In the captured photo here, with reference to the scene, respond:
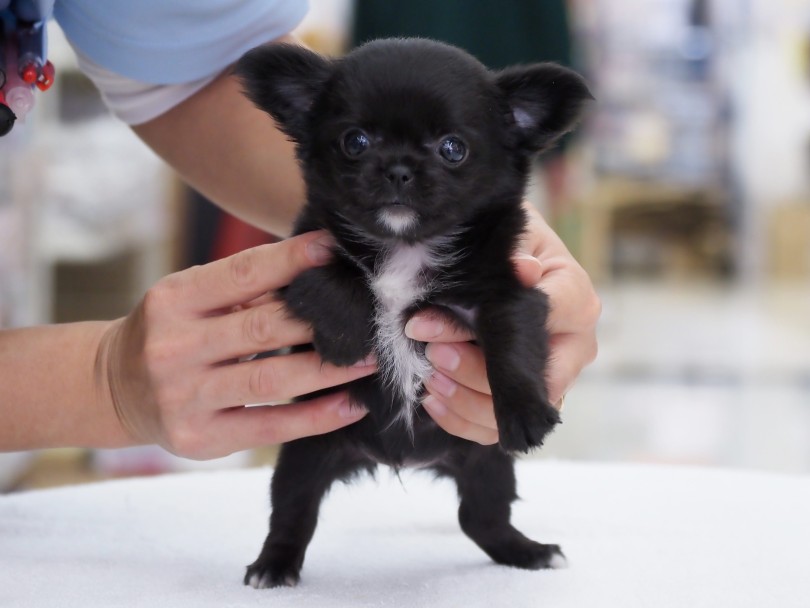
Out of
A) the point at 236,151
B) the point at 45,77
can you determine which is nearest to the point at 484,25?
the point at 236,151

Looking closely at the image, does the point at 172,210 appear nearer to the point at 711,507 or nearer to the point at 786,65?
the point at 711,507

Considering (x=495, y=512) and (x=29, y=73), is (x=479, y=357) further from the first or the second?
(x=29, y=73)

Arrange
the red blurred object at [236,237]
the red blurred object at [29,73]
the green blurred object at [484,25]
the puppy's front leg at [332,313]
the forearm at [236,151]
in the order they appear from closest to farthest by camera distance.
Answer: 1. the puppy's front leg at [332,313]
2. the red blurred object at [29,73]
3. the forearm at [236,151]
4. the green blurred object at [484,25]
5. the red blurred object at [236,237]

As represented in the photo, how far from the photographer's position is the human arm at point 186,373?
4.81ft

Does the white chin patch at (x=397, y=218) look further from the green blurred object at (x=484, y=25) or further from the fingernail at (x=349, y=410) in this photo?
the green blurred object at (x=484, y=25)

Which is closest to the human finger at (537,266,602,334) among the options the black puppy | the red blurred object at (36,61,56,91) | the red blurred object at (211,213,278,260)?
the black puppy

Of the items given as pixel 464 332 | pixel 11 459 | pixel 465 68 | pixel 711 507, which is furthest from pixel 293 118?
pixel 11 459

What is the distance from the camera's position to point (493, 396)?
1.35 m

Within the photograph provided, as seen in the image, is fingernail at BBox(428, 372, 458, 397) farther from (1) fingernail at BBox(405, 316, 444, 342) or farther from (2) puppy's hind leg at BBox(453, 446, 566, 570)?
(2) puppy's hind leg at BBox(453, 446, 566, 570)

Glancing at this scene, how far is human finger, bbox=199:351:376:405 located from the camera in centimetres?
145

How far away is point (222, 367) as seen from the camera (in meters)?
1.54

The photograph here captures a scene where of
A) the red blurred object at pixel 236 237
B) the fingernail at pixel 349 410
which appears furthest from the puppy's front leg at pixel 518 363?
the red blurred object at pixel 236 237

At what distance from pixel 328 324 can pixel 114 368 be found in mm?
436

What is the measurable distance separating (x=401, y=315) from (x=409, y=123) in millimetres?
282
